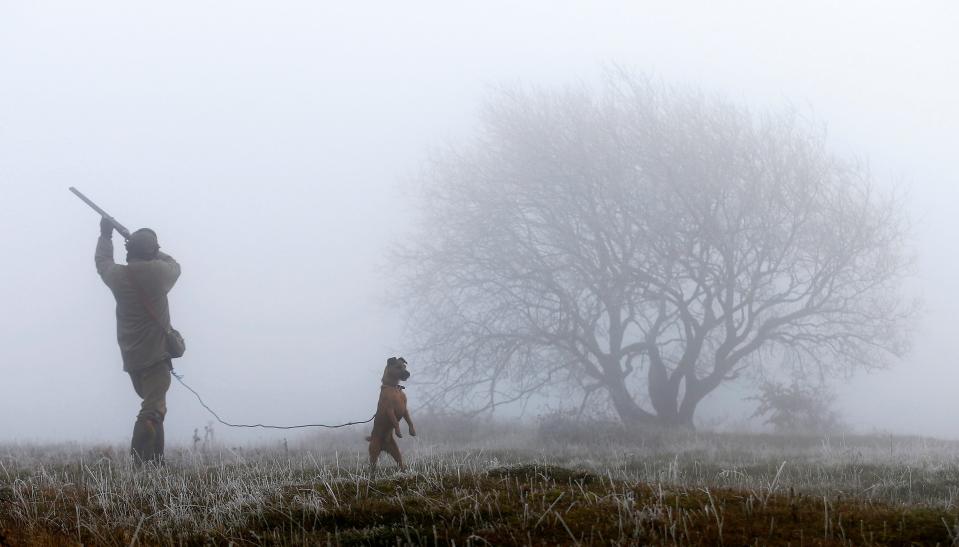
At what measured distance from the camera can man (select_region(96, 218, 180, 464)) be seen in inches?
361

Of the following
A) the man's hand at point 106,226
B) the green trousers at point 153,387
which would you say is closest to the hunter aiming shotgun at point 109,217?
the man's hand at point 106,226

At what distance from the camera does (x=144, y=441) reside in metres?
9.12

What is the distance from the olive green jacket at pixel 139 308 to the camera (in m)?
9.19

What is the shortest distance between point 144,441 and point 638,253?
12.9 m

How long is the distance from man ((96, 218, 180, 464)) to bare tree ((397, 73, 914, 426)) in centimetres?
1011

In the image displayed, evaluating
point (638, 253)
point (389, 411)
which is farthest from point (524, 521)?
point (638, 253)

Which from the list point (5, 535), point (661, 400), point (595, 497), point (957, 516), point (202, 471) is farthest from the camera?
point (661, 400)

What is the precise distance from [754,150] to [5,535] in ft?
59.9

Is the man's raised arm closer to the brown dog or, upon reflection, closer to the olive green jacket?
the olive green jacket

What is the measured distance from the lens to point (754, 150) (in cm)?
1977

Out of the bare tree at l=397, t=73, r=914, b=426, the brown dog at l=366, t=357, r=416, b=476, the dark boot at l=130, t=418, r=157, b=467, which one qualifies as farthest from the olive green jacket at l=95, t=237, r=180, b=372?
the bare tree at l=397, t=73, r=914, b=426

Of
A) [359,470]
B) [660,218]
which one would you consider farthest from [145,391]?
[660,218]

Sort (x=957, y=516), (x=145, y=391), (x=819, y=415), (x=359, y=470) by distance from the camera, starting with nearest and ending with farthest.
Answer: (x=957, y=516)
(x=359, y=470)
(x=145, y=391)
(x=819, y=415)

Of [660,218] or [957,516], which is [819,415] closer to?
[660,218]
